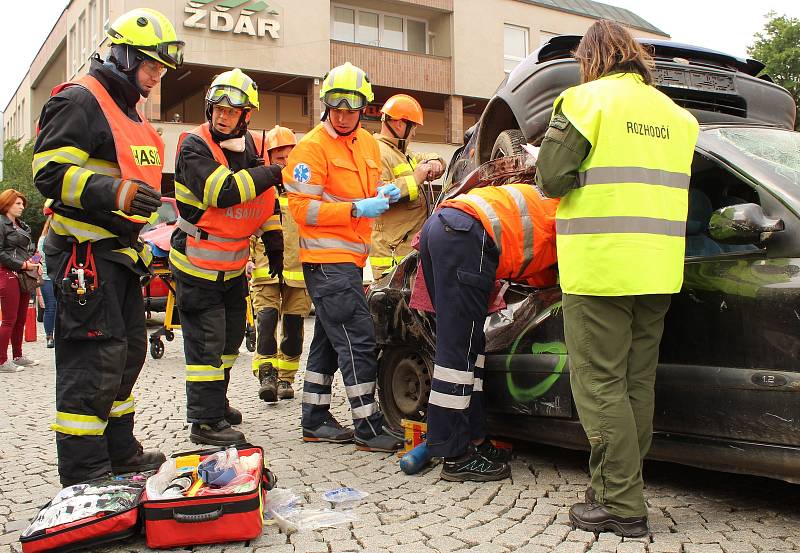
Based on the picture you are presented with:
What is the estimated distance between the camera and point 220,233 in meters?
4.54

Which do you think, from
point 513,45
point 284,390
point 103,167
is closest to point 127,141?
point 103,167

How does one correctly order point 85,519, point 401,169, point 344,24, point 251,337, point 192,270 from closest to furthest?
point 85,519 → point 192,270 → point 401,169 → point 251,337 → point 344,24

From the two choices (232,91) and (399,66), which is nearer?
(232,91)

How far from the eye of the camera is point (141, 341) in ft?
12.7

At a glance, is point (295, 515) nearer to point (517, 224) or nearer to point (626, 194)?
point (517, 224)

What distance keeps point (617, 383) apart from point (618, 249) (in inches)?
20.3

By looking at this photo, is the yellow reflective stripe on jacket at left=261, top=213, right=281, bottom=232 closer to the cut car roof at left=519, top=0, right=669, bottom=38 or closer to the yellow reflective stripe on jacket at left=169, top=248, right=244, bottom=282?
the yellow reflective stripe on jacket at left=169, top=248, right=244, bottom=282

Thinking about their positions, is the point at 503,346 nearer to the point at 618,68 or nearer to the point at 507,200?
the point at 507,200

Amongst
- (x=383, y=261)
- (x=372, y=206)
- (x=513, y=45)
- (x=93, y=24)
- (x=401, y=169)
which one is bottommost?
(x=383, y=261)

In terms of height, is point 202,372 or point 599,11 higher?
point 599,11

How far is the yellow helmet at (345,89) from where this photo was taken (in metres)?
4.39

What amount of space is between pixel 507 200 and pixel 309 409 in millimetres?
1852

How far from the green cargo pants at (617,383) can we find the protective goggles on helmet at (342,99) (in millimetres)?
1952

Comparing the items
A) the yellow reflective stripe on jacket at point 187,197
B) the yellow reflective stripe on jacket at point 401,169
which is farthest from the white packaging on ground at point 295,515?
the yellow reflective stripe on jacket at point 401,169
